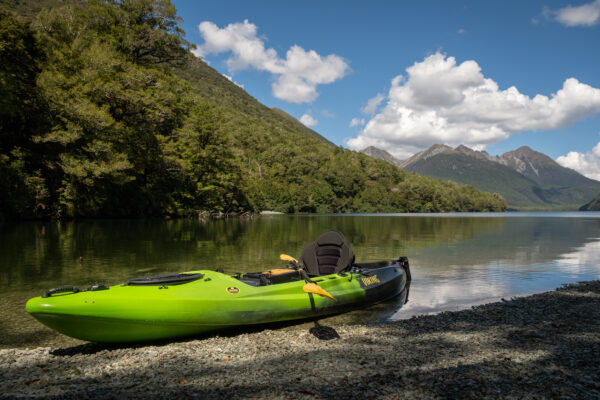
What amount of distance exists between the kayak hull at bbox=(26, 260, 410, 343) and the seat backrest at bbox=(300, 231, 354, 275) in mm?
1563

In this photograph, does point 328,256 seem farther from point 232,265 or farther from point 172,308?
point 232,265

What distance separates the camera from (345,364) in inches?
210

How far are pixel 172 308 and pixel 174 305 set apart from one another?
0.06 m

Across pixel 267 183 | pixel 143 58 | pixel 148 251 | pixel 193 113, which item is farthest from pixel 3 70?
pixel 267 183

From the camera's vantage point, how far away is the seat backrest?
10180 mm

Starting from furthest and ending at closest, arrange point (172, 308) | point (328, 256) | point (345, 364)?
point (328, 256)
point (172, 308)
point (345, 364)

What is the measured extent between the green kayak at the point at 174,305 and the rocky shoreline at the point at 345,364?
330 mm

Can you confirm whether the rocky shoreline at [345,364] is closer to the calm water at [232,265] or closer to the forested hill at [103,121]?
the calm water at [232,265]

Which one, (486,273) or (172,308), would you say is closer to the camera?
(172,308)

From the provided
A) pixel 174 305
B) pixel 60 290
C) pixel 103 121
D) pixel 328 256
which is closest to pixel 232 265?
pixel 328 256

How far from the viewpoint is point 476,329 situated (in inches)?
283

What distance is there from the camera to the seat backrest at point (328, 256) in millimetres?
10180

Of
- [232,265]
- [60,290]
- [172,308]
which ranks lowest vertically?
[232,265]

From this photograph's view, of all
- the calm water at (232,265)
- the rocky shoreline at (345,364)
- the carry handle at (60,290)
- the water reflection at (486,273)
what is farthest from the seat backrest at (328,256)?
the carry handle at (60,290)
